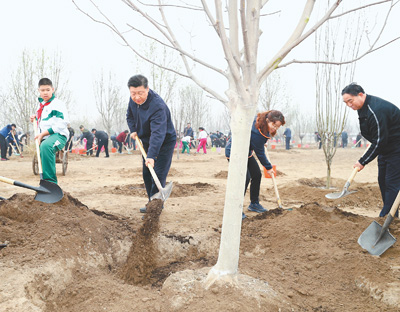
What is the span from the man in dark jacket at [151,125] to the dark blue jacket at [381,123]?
87.7 inches

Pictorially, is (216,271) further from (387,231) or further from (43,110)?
(43,110)

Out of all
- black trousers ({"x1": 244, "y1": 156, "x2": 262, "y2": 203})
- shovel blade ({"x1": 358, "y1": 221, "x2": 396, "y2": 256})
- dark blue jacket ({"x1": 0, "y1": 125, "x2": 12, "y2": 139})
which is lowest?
shovel blade ({"x1": 358, "y1": 221, "x2": 396, "y2": 256})

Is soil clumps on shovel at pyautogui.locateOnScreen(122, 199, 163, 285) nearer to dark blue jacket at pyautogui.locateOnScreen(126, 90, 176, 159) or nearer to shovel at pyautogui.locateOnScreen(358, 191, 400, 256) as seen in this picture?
dark blue jacket at pyautogui.locateOnScreen(126, 90, 176, 159)

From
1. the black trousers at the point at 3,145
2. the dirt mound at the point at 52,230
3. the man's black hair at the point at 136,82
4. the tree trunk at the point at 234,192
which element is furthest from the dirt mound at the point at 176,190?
the black trousers at the point at 3,145

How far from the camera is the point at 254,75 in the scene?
1.89m

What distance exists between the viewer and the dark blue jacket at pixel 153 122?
367 centimetres

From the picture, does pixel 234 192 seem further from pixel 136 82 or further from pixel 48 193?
pixel 48 193

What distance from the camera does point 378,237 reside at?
2799 millimetres

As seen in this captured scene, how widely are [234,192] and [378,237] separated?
66.4 inches

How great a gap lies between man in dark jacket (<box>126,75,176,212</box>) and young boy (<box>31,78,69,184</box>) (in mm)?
862

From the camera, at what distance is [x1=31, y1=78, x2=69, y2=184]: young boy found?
3570mm

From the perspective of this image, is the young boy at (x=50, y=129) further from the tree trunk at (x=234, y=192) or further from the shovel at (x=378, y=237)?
the shovel at (x=378, y=237)

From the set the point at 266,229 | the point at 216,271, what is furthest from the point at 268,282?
the point at 266,229

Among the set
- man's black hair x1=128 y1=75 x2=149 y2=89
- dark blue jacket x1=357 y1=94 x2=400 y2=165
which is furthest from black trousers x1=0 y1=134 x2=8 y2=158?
dark blue jacket x1=357 y1=94 x2=400 y2=165
